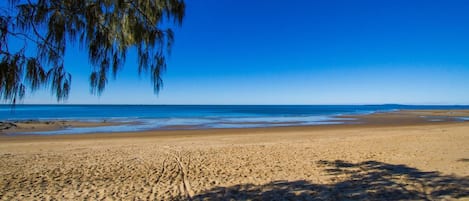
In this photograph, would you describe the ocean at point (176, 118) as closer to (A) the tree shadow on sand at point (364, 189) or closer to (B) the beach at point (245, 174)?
(B) the beach at point (245, 174)

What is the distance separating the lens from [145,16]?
10.1ft

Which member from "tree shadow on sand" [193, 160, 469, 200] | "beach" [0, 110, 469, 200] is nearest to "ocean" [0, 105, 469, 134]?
"beach" [0, 110, 469, 200]

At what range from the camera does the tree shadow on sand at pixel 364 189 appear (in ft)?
16.2

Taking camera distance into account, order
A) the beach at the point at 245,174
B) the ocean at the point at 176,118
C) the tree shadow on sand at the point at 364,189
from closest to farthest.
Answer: the tree shadow on sand at the point at 364,189, the beach at the point at 245,174, the ocean at the point at 176,118

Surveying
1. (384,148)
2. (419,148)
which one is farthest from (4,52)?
(419,148)

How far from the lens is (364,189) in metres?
5.35

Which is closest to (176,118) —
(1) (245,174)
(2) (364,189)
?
(1) (245,174)

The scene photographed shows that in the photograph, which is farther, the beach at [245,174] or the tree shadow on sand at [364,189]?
the beach at [245,174]

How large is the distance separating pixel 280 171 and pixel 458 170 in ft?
14.1

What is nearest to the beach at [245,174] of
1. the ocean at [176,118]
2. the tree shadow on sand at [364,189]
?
the tree shadow on sand at [364,189]

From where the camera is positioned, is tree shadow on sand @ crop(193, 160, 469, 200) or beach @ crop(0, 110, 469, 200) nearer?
tree shadow on sand @ crop(193, 160, 469, 200)

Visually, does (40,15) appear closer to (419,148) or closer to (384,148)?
(384,148)

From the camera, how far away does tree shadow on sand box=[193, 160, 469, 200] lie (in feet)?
16.2

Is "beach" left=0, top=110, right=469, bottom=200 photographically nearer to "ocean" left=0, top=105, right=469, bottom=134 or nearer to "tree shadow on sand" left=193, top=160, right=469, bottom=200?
"tree shadow on sand" left=193, top=160, right=469, bottom=200
